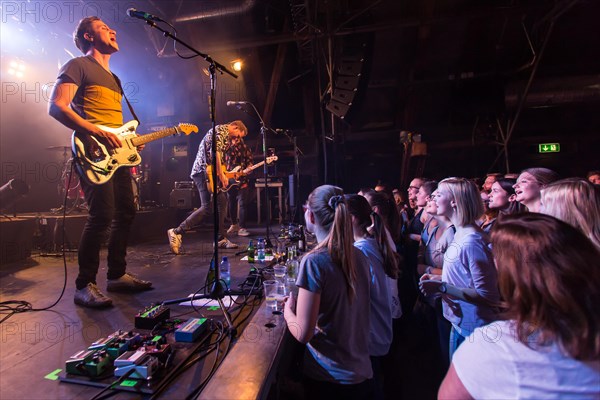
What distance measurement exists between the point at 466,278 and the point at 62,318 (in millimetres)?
2639

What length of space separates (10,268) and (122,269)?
232 cm

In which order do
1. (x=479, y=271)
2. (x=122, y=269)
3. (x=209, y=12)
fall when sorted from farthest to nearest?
(x=209, y=12) → (x=122, y=269) → (x=479, y=271)

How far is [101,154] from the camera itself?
2.37 meters

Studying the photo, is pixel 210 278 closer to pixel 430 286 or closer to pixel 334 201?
pixel 334 201

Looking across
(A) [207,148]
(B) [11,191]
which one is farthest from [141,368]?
(B) [11,191]

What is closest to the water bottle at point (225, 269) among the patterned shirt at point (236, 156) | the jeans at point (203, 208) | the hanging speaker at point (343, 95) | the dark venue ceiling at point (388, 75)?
the jeans at point (203, 208)

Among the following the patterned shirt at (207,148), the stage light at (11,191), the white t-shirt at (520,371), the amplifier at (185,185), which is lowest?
the white t-shirt at (520,371)

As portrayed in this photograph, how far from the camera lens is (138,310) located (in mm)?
2105

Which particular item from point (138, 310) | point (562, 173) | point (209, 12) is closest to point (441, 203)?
point (138, 310)

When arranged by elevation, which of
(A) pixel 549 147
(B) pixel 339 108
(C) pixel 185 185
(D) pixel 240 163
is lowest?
(C) pixel 185 185

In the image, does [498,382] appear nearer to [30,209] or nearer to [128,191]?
[128,191]

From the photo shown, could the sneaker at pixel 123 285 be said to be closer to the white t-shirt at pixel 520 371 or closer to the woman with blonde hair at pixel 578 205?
the white t-shirt at pixel 520 371

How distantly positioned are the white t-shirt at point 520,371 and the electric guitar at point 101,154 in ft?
8.55

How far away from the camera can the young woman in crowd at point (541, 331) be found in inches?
26.9
